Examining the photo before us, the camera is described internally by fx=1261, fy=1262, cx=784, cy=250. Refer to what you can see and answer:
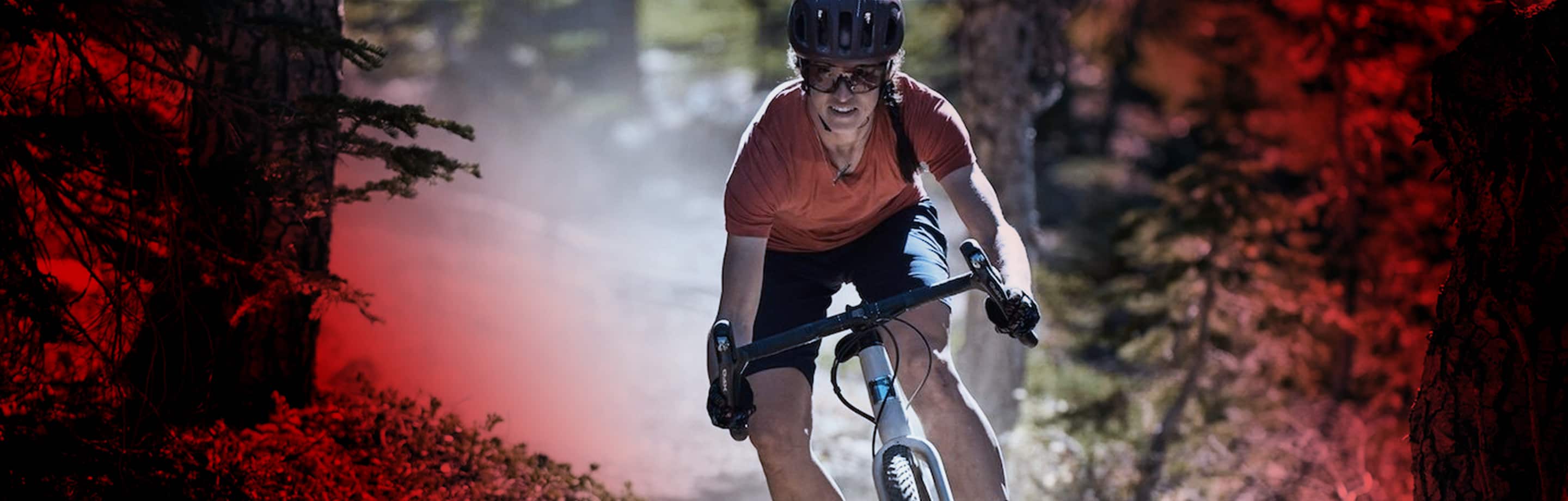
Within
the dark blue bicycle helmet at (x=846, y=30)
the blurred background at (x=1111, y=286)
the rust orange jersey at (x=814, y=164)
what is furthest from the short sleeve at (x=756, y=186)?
the blurred background at (x=1111, y=286)

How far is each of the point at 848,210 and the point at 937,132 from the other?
1.50 ft

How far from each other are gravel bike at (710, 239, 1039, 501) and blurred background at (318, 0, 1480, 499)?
2180mm

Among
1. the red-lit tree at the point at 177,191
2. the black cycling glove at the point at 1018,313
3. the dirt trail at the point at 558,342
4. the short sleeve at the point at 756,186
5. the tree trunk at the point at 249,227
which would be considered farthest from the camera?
the dirt trail at the point at 558,342

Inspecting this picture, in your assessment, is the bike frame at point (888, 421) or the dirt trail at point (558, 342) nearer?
the bike frame at point (888, 421)

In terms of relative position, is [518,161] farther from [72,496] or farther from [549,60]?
[72,496]

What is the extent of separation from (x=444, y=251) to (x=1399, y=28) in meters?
9.80

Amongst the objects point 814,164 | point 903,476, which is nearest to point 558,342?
point 814,164

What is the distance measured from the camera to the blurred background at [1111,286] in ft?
30.4

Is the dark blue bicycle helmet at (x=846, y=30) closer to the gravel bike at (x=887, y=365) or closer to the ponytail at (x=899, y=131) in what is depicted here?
the ponytail at (x=899, y=131)

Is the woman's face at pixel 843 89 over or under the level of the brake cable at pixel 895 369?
over

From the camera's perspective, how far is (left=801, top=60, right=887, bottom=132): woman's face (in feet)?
13.6

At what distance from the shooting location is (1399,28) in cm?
1002

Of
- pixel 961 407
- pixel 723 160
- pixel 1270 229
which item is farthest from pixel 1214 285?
pixel 723 160

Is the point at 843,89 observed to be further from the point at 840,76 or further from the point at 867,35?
the point at 867,35
